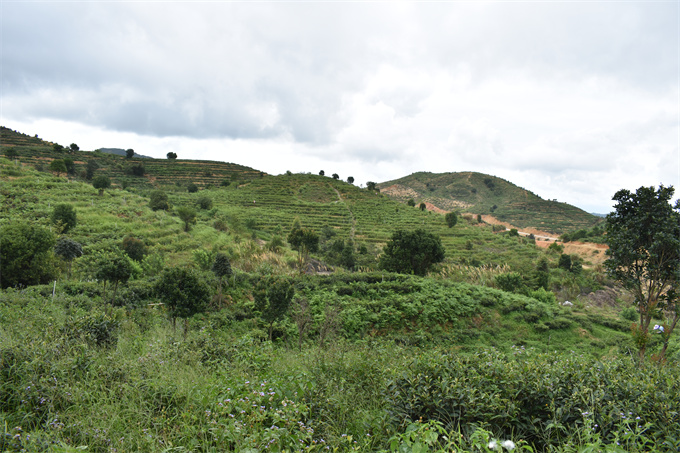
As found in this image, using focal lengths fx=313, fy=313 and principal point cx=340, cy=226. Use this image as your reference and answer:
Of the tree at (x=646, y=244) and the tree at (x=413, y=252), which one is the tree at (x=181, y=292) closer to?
the tree at (x=646, y=244)

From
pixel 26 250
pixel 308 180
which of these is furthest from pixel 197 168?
pixel 26 250

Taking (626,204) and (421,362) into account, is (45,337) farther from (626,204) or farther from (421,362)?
(626,204)

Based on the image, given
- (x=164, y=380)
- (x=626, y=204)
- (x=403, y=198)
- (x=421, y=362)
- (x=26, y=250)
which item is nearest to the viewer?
(x=421, y=362)

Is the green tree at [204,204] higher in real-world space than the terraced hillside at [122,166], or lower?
lower

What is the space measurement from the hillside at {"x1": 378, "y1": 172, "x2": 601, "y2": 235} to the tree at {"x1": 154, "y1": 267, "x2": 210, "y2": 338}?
227ft

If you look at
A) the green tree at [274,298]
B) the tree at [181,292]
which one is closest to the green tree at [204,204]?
the green tree at [274,298]

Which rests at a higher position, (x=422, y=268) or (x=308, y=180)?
(x=308, y=180)

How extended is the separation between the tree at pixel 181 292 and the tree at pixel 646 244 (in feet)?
35.3

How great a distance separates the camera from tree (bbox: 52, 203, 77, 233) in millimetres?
18188

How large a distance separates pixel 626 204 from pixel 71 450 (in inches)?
456

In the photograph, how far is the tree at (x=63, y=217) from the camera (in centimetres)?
1819

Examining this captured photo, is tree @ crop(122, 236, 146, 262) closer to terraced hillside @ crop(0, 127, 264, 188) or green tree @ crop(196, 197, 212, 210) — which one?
green tree @ crop(196, 197, 212, 210)

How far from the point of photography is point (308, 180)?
205 ft

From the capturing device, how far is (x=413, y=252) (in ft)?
59.0
